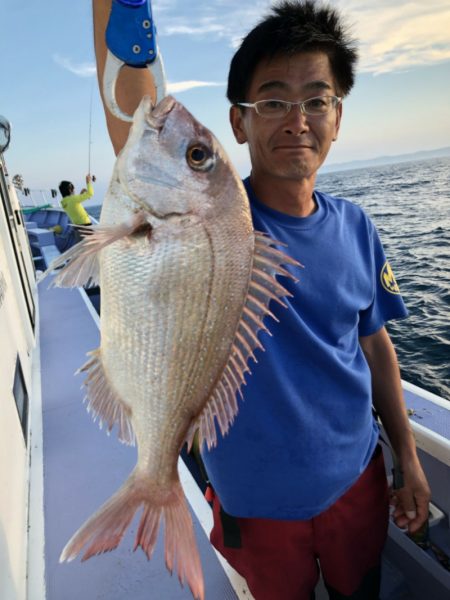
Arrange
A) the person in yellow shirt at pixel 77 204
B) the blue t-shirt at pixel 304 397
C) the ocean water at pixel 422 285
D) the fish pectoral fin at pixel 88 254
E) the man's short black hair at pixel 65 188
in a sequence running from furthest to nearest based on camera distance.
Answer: the man's short black hair at pixel 65 188
the person in yellow shirt at pixel 77 204
the ocean water at pixel 422 285
the blue t-shirt at pixel 304 397
the fish pectoral fin at pixel 88 254

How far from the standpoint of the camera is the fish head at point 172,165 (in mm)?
1104

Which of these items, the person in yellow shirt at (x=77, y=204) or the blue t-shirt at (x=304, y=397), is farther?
the person in yellow shirt at (x=77, y=204)

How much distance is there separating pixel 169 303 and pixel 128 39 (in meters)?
0.72

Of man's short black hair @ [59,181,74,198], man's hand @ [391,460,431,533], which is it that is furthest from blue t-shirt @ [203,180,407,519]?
man's short black hair @ [59,181,74,198]

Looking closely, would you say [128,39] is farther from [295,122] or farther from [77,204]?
[77,204]

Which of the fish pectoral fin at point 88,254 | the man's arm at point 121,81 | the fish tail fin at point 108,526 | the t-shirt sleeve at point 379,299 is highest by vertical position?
the man's arm at point 121,81

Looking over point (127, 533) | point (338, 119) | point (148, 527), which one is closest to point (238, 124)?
point (338, 119)

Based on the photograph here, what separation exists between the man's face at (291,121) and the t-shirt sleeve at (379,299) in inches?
20.5

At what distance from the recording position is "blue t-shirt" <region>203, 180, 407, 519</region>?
1.41 m

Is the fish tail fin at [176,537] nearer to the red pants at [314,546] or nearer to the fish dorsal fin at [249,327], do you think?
the fish dorsal fin at [249,327]

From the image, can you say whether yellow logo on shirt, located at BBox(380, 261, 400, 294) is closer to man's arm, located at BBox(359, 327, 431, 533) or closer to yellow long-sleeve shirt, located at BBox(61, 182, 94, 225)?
man's arm, located at BBox(359, 327, 431, 533)

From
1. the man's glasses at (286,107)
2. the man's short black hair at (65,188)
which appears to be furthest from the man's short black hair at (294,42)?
the man's short black hair at (65,188)

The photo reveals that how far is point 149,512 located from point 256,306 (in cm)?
65

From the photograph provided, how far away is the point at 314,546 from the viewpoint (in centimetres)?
160
